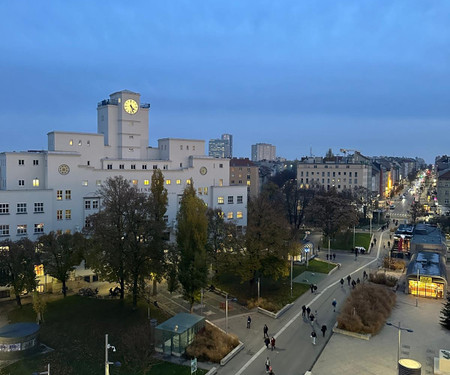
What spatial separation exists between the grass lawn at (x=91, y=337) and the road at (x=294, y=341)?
13.1 feet

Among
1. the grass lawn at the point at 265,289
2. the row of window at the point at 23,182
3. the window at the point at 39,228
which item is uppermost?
the row of window at the point at 23,182

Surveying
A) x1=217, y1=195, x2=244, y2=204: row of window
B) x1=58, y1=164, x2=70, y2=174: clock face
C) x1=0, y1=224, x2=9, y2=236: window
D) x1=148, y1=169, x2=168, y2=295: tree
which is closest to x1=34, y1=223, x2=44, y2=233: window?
x1=0, y1=224, x2=9, y2=236: window

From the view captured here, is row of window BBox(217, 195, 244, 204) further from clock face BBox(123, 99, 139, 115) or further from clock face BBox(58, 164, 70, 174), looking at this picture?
clock face BBox(58, 164, 70, 174)

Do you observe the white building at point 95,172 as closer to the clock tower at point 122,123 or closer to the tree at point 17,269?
the clock tower at point 122,123

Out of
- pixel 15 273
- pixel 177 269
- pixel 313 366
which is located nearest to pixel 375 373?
pixel 313 366

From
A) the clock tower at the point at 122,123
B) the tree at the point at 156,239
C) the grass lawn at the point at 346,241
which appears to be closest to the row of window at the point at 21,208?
the tree at the point at 156,239

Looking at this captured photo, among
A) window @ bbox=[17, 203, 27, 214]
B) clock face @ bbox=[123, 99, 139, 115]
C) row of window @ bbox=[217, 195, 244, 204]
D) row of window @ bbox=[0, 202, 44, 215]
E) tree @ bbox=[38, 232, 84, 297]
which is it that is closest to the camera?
tree @ bbox=[38, 232, 84, 297]

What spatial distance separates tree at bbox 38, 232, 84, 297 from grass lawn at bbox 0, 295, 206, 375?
3335mm

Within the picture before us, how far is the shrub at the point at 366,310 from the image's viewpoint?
34.4 m

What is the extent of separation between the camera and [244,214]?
67.6 metres

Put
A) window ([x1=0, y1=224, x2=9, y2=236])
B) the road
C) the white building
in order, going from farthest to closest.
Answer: the white building
window ([x1=0, y1=224, x2=9, y2=236])
the road

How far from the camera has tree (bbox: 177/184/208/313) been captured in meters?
37.2

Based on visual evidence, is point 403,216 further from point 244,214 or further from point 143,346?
point 143,346

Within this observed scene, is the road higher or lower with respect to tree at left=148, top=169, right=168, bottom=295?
lower
